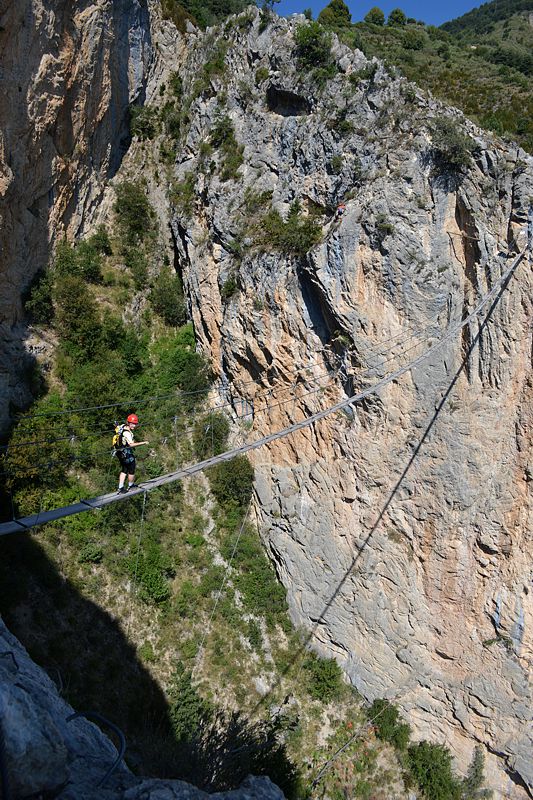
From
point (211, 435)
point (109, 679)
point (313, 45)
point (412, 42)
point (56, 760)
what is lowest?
point (109, 679)

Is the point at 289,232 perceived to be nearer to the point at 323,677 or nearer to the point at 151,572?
the point at 151,572

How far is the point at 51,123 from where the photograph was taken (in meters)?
12.0

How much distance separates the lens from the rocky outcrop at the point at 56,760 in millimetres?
3498

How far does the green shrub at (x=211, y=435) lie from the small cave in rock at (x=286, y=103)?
9002mm

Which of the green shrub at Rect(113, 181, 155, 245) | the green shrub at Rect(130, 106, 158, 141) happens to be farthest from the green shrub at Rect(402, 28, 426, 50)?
the green shrub at Rect(113, 181, 155, 245)

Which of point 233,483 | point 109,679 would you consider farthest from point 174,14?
point 109,679

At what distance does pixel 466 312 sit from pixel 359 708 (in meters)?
10.3

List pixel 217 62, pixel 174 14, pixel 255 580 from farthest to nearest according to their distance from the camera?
1. pixel 174 14
2. pixel 217 62
3. pixel 255 580

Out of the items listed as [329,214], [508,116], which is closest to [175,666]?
[329,214]

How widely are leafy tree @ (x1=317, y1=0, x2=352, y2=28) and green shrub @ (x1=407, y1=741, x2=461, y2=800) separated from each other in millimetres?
30861

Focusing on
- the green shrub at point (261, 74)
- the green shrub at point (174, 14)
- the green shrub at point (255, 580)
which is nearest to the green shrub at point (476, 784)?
the green shrub at point (255, 580)

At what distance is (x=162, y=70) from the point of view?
16547 mm

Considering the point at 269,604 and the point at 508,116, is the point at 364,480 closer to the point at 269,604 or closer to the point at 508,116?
the point at 269,604

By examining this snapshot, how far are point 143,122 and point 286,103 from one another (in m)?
5.65
